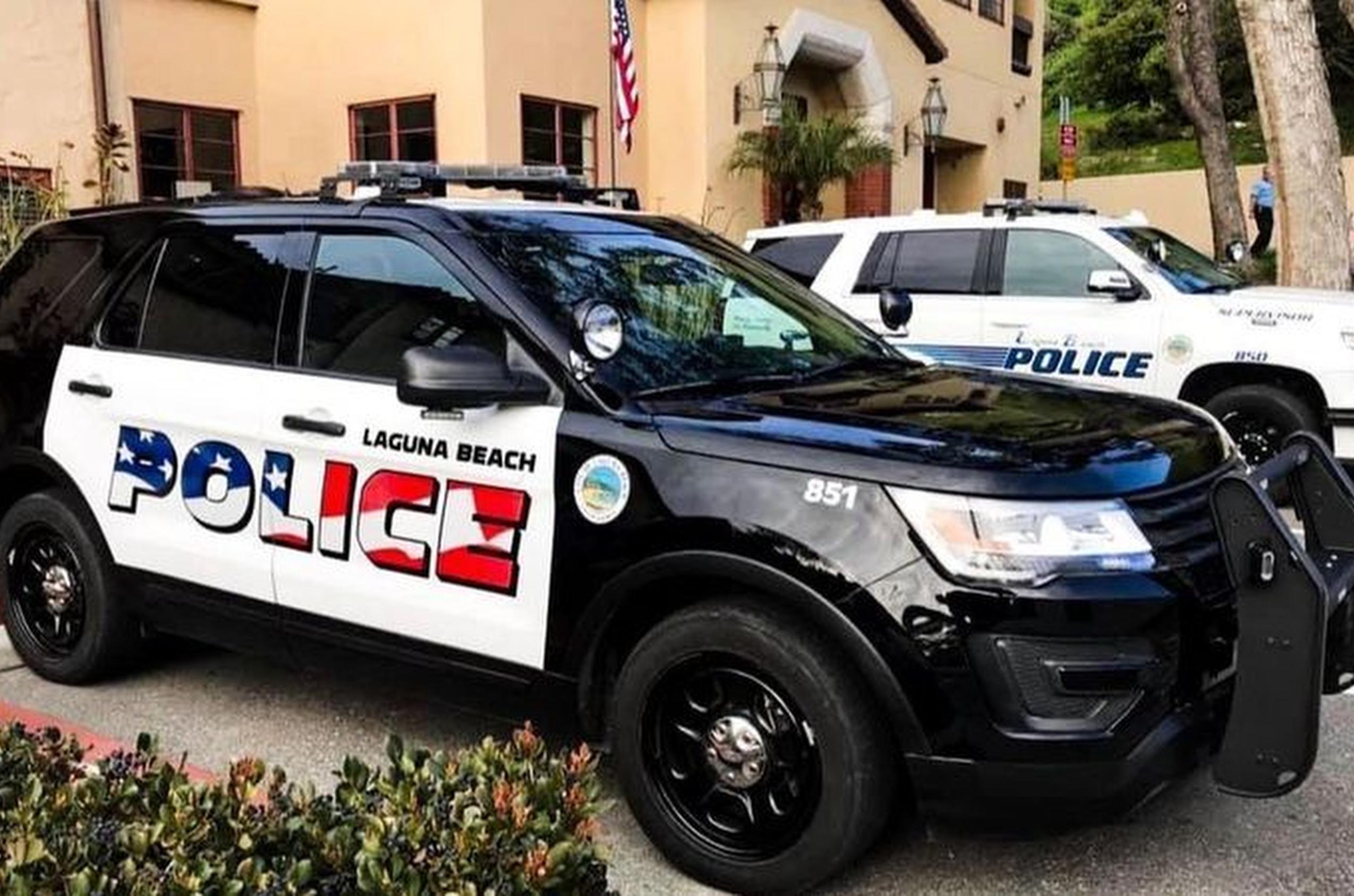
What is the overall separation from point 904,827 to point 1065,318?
18.5ft

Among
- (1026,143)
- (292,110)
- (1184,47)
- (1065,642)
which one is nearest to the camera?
(1065,642)

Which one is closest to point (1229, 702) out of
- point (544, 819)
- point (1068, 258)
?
point (544, 819)

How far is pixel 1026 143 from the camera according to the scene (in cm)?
2583

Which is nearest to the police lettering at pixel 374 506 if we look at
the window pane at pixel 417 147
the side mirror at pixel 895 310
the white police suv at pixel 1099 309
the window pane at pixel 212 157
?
the side mirror at pixel 895 310

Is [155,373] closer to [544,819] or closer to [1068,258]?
[544,819]

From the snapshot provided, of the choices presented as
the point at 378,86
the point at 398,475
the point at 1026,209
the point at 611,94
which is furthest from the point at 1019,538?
the point at 611,94

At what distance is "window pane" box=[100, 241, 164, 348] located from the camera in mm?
4742

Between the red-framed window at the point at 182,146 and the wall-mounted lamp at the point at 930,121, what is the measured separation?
33.2 ft

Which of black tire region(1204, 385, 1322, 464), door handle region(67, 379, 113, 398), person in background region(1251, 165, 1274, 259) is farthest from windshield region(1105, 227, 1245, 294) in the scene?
person in background region(1251, 165, 1274, 259)

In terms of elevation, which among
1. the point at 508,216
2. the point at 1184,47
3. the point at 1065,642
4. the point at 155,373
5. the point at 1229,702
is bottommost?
the point at 1229,702

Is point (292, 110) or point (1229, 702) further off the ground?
point (292, 110)

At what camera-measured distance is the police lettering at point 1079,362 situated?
852 cm

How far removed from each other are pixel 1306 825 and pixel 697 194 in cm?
1298

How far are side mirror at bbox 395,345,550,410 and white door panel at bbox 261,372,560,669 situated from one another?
8 cm
